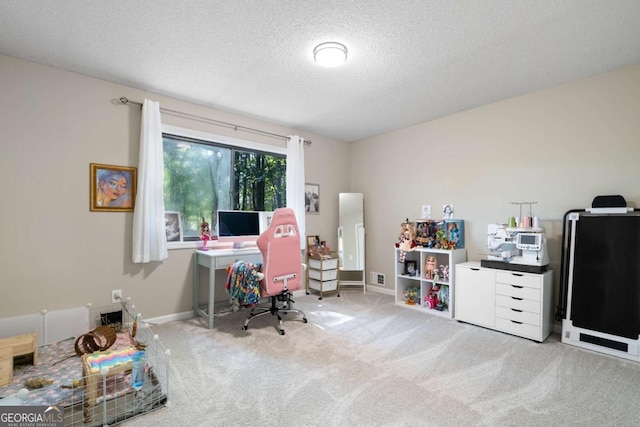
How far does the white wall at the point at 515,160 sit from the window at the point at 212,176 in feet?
5.90

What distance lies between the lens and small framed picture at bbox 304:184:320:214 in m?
4.52

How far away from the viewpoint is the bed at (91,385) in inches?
64.0

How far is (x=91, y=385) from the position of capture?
5.35ft

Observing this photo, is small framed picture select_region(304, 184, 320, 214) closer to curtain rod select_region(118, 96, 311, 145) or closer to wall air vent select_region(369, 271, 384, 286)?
curtain rod select_region(118, 96, 311, 145)

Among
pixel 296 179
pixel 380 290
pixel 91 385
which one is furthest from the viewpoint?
pixel 380 290

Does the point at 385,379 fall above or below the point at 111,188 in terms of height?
below

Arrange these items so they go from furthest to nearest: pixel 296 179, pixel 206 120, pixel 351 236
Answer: pixel 351 236 < pixel 296 179 < pixel 206 120

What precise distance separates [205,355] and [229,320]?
0.83 metres

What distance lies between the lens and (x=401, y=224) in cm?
425

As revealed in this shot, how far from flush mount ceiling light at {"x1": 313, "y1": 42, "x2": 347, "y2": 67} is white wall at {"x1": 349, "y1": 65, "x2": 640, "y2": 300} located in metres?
2.12

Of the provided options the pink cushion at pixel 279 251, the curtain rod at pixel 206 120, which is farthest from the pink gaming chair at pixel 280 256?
the curtain rod at pixel 206 120

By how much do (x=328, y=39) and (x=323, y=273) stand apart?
298cm

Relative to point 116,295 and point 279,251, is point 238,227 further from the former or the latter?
point 116,295

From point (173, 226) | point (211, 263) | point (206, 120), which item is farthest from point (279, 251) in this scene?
point (206, 120)
